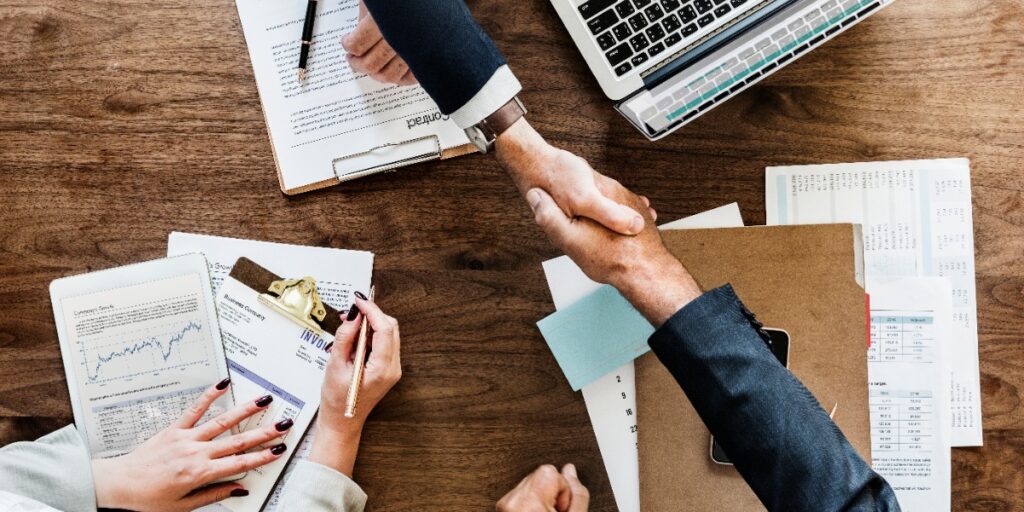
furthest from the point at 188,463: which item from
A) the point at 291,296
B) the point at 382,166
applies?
the point at 382,166

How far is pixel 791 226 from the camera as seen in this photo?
1134mm

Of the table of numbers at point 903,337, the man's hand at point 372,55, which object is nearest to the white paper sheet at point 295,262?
the man's hand at point 372,55

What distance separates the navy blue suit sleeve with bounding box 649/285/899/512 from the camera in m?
0.90

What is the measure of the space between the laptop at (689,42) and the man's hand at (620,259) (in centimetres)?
21

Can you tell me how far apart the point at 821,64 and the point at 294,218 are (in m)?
0.83

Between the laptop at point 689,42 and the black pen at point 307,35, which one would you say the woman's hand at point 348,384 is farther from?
the laptop at point 689,42

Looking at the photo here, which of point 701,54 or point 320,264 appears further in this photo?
point 320,264

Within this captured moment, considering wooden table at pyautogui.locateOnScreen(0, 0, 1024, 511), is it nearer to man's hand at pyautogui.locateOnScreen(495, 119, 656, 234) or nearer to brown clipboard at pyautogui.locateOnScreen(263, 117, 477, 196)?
brown clipboard at pyautogui.locateOnScreen(263, 117, 477, 196)

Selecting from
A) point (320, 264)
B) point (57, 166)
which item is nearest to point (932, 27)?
point (320, 264)

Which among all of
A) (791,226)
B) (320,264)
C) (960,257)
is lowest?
(960,257)

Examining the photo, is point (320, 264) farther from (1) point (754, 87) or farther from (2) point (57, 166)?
(1) point (754, 87)

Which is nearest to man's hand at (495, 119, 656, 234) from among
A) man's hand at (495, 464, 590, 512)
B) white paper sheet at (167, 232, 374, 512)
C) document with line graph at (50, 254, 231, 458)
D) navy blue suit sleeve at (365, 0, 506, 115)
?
navy blue suit sleeve at (365, 0, 506, 115)

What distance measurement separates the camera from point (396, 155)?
45.9 inches

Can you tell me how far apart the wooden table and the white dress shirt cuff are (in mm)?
220
